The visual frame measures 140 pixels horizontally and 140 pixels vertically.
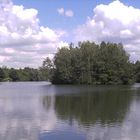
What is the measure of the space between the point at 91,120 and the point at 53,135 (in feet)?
26.0

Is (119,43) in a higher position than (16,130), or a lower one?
higher

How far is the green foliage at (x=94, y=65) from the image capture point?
116 meters

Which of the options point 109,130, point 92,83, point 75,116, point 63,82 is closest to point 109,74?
point 92,83

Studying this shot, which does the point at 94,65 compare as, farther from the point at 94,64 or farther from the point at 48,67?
the point at 48,67

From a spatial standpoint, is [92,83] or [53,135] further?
[92,83]

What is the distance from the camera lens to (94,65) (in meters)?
119

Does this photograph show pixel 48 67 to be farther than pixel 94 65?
Yes

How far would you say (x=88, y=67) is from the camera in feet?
387

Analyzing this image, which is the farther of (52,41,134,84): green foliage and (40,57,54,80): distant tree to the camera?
(40,57,54,80): distant tree

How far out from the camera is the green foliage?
4584 inches

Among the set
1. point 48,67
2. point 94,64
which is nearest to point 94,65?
point 94,64

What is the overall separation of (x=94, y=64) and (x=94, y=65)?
11.1 inches

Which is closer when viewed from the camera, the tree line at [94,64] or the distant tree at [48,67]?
the tree line at [94,64]

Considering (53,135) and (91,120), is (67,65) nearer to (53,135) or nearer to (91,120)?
(91,120)
